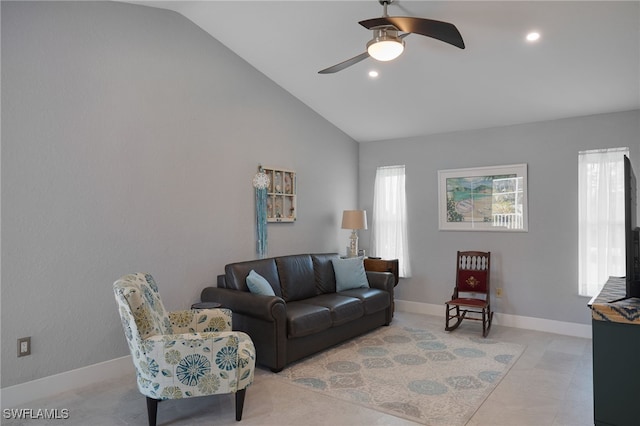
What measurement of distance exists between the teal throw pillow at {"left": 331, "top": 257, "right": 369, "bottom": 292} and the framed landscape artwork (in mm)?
1370

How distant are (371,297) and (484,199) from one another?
1990 mm

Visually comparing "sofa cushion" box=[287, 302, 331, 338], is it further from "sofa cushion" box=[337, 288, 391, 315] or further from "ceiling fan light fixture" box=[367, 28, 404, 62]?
"ceiling fan light fixture" box=[367, 28, 404, 62]

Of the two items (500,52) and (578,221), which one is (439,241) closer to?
(578,221)

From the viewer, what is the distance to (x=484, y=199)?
5.23m

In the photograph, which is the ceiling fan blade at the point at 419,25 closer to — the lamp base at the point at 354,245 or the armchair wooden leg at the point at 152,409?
the armchair wooden leg at the point at 152,409

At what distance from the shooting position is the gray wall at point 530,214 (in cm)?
461

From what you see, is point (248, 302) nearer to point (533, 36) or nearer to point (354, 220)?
point (354, 220)

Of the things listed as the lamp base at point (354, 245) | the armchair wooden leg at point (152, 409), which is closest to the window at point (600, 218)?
the lamp base at point (354, 245)

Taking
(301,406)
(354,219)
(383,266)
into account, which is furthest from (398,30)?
(383,266)

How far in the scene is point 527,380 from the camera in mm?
3367

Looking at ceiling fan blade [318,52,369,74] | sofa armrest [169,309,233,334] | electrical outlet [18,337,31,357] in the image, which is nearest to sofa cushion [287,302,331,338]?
sofa armrest [169,309,233,334]

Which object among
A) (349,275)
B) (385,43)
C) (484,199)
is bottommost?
(349,275)

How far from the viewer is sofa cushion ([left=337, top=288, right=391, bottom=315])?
14.9 feet

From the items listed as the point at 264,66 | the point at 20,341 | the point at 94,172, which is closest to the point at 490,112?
the point at 264,66
